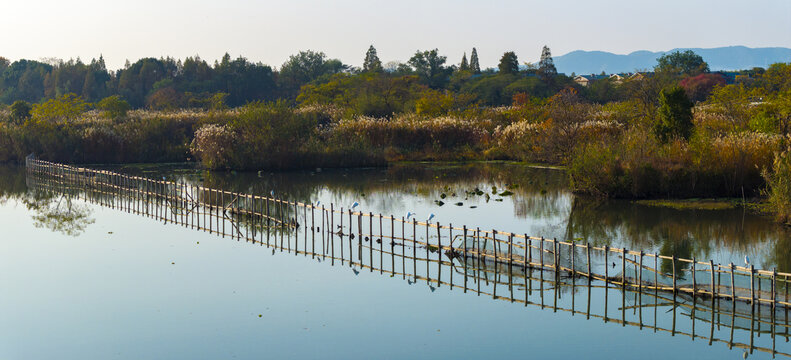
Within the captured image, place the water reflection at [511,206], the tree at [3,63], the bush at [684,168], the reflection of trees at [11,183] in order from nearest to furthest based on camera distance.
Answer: the water reflection at [511,206], the bush at [684,168], the reflection of trees at [11,183], the tree at [3,63]

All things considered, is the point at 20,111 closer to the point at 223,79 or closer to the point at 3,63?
the point at 223,79

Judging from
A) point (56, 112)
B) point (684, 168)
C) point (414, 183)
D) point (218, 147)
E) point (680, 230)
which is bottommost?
point (680, 230)

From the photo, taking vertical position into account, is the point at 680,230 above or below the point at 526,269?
above

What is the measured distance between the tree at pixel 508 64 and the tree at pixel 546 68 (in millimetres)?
A: 3073

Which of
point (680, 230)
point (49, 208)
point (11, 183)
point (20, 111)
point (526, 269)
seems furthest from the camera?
point (20, 111)

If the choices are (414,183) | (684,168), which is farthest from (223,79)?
(684,168)

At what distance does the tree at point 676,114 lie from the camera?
32.1m

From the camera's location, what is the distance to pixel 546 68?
97.0m

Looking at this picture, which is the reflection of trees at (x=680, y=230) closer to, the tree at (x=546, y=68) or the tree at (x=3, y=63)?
the tree at (x=546, y=68)

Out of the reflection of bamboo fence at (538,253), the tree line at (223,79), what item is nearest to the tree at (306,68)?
the tree line at (223,79)

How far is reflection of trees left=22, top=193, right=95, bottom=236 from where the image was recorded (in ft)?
87.6

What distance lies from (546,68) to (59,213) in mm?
75793

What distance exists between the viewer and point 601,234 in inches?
925

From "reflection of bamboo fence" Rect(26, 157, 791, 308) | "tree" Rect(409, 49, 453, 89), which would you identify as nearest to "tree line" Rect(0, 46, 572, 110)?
"tree" Rect(409, 49, 453, 89)
